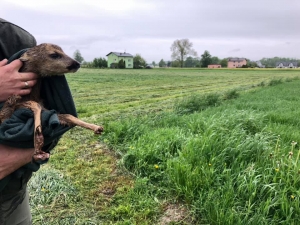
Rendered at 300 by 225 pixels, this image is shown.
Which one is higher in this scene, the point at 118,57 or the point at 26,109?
the point at 118,57

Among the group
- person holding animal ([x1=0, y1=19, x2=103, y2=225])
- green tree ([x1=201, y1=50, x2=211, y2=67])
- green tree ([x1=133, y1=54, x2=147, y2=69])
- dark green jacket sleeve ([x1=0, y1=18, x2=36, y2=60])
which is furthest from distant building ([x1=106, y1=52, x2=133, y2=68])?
person holding animal ([x1=0, y1=19, x2=103, y2=225])

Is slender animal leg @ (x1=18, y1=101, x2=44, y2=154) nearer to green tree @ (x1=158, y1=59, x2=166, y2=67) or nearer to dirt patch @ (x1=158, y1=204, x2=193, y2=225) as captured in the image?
dirt patch @ (x1=158, y1=204, x2=193, y2=225)

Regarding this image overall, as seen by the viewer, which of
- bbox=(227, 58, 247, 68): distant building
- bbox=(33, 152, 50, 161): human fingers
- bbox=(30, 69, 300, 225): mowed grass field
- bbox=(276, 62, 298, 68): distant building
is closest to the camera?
bbox=(33, 152, 50, 161): human fingers

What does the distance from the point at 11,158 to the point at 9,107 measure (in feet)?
0.89

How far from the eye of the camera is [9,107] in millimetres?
1489

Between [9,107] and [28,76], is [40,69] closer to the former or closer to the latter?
[28,76]

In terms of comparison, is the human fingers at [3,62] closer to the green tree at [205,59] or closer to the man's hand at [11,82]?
the man's hand at [11,82]

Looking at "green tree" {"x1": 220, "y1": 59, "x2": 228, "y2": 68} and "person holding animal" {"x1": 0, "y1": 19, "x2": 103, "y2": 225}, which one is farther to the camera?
"green tree" {"x1": 220, "y1": 59, "x2": 228, "y2": 68}

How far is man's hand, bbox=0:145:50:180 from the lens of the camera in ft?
4.81

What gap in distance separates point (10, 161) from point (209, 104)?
8.39m

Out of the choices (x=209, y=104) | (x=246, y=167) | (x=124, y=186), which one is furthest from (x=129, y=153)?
(x=209, y=104)

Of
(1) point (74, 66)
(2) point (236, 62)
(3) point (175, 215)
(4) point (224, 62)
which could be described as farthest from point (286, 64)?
(1) point (74, 66)

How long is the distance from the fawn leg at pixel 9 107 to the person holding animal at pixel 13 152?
3cm

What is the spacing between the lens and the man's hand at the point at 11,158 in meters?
1.47
